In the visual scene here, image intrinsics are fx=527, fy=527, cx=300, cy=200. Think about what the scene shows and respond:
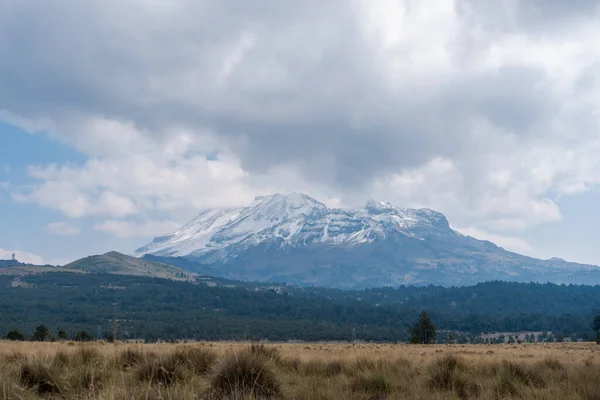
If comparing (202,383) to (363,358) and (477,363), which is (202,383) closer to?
(363,358)

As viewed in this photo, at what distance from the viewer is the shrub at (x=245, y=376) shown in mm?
8953

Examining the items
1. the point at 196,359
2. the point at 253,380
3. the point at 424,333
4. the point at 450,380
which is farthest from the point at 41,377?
the point at 424,333

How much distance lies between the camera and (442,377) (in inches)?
Answer: 437

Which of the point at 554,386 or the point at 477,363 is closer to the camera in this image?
the point at 554,386

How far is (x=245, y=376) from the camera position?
934cm

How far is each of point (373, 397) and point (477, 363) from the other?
5995 millimetres

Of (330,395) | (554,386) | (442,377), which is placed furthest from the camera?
(442,377)

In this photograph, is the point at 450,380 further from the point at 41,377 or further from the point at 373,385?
the point at 41,377

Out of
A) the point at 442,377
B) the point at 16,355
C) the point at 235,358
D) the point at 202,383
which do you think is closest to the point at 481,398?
the point at 442,377

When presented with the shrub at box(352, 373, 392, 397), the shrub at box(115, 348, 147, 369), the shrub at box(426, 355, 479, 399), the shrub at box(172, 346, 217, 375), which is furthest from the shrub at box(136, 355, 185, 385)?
the shrub at box(426, 355, 479, 399)

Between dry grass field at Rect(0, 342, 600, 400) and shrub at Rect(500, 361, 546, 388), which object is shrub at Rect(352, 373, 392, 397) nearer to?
dry grass field at Rect(0, 342, 600, 400)

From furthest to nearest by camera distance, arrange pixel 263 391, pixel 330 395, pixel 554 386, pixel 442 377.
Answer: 1. pixel 442 377
2. pixel 554 386
3. pixel 263 391
4. pixel 330 395

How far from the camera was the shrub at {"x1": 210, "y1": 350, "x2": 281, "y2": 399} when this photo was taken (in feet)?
29.4

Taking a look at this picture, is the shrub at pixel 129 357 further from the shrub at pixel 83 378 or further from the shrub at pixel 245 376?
the shrub at pixel 245 376
